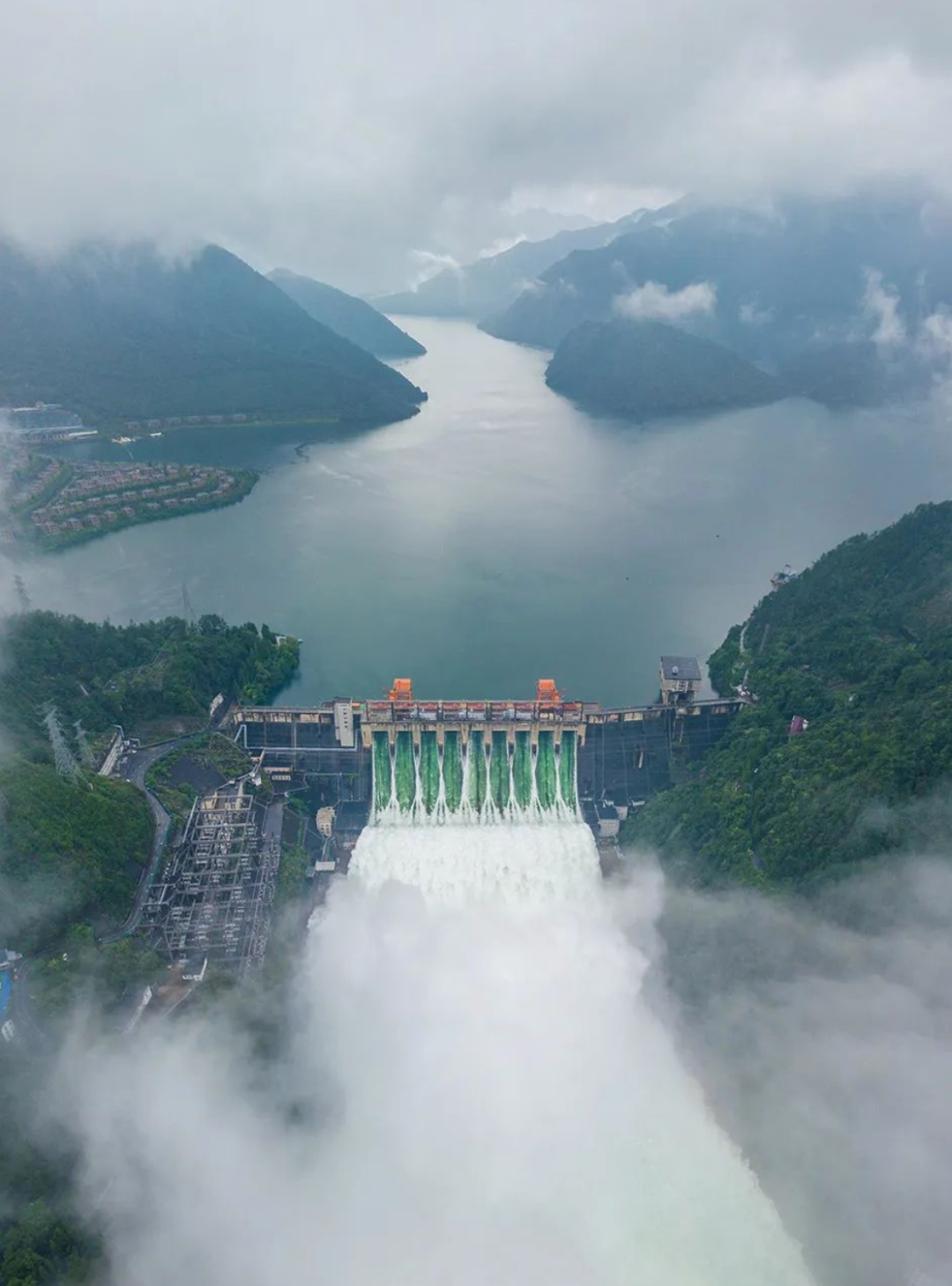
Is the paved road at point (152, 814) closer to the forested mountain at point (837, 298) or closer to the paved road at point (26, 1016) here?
the paved road at point (26, 1016)

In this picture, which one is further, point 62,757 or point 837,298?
point 837,298

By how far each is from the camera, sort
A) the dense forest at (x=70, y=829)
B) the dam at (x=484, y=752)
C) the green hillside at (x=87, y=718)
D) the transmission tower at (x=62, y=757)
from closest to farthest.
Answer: the dense forest at (x=70, y=829) → the green hillside at (x=87, y=718) → the transmission tower at (x=62, y=757) → the dam at (x=484, y=752)

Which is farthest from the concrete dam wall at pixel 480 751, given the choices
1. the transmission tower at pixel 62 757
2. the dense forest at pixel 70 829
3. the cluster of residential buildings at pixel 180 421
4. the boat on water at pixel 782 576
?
the cluster of residential buildings at pixel 180 421

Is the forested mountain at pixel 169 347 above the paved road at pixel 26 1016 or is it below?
above

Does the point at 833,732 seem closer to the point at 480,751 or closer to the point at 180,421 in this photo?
the point at 480,751

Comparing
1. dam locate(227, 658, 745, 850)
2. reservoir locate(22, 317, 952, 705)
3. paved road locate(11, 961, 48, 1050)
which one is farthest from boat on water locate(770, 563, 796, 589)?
paved road locate(11, 961, 48, 1050)

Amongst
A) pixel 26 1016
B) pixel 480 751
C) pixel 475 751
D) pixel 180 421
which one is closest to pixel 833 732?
pixel 480 751
